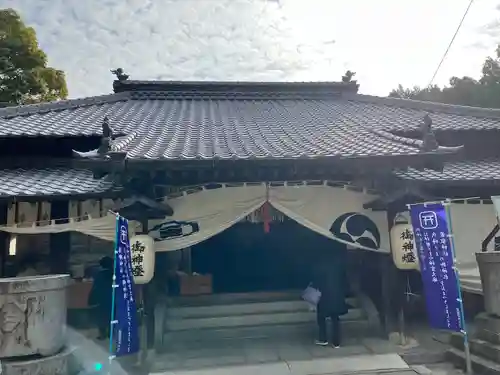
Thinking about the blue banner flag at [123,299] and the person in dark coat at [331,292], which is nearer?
the blue banner flag at [123,299]

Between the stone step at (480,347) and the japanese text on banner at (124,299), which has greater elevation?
the japanese text on banner at (124,299)

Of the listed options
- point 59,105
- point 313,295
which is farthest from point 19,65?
point 313,295

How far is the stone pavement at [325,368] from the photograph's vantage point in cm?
639

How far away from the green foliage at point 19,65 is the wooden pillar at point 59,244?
15609mm

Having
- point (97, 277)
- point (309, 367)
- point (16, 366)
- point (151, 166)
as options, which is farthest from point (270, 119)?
point (16, 366)

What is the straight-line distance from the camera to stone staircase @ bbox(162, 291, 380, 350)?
8242 mm

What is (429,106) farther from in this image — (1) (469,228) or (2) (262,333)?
(2) (262,333)

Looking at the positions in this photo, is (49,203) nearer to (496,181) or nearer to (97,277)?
(97,277)

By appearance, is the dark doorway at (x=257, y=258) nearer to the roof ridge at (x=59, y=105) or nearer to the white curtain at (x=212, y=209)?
the white curtain at (x=212, y=209)

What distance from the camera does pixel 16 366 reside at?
18.8 feet

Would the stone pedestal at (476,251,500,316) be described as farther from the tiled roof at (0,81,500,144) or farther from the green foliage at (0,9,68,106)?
the green foliage at (0,9,68,106)

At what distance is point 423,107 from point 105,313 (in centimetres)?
1074

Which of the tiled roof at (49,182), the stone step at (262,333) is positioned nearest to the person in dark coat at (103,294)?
the stone step at (262,333)

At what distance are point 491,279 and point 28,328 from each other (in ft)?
23.0
